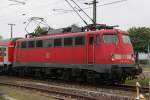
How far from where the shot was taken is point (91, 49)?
A: 2225 cm

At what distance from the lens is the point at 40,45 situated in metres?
27.9

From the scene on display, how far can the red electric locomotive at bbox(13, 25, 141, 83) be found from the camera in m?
21.4

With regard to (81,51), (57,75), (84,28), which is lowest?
(57,75)

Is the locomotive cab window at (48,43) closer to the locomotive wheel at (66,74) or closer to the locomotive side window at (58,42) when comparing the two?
the locomotive side window at (58,42)

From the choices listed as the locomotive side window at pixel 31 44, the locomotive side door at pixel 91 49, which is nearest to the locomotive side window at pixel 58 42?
the locomotive side door at pixel 91 49

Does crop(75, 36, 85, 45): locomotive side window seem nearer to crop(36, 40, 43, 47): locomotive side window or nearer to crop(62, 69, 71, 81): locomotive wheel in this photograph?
crop(62, 69, 71, 81): locomotive wheel

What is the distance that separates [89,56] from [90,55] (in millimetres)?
124

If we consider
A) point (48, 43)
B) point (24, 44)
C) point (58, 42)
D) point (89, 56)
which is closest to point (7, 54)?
point (24, 44)

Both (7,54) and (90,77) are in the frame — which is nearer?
(90,77)

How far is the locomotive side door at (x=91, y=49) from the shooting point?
22.1m

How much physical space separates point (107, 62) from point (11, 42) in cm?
1373

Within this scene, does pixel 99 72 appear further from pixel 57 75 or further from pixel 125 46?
pixel 57 75

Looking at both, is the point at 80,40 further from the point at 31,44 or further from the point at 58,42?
the point at 31,44

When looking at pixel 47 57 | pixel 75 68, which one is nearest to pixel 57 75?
pixel 47 57
